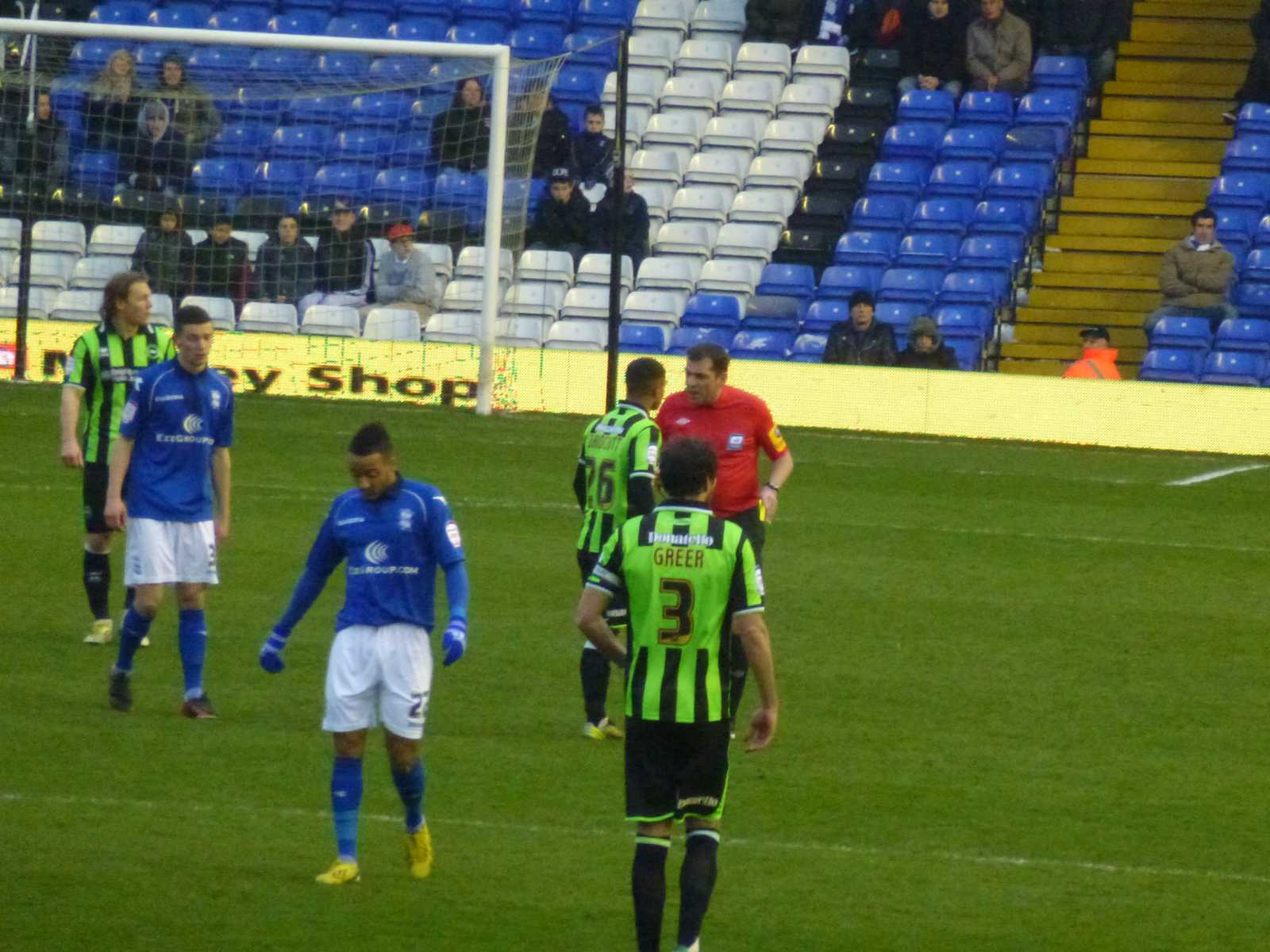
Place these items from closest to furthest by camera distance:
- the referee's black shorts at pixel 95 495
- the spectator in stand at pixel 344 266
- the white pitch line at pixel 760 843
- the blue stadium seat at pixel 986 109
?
the white pitch line at pixel 760 843
the referee's black shorts at pixel 95 495
the spectator in stand at pixel 344 266
the blue stadium seat at pixel 986 109

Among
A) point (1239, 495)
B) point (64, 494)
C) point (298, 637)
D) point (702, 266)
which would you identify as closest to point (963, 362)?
point (702, 266)

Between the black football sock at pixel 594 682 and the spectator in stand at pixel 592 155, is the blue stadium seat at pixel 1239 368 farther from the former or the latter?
the black football sock at pixel 594 682

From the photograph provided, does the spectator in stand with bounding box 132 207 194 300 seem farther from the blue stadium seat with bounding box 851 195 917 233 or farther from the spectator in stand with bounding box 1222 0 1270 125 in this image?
the spectator in stand with bounding box 1222 0 1270 125

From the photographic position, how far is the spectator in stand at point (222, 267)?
22109 mm

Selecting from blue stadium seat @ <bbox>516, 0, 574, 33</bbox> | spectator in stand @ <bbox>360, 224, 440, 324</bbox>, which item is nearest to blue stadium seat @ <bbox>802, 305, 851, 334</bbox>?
spectator in stand @ <bbox>360, 224, 440, 324</bbox>

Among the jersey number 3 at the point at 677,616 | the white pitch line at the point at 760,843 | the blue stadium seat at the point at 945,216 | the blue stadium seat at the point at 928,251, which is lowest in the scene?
the white pitch line at the point at 760,843

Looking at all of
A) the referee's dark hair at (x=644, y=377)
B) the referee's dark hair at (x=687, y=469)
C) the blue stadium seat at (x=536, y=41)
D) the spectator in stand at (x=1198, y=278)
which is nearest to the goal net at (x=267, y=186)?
the blue stadium seat at (x=536, y=41)

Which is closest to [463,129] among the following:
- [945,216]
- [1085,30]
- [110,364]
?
[945,216]

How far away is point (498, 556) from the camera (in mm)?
14672

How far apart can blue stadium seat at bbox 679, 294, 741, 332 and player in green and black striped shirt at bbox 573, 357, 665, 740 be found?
13546 mm

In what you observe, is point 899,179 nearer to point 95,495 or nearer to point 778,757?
point 95,495

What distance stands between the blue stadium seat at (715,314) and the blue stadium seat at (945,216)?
2273mm

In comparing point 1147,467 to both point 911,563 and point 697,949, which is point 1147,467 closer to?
point 911,563

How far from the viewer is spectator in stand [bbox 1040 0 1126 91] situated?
2553 cm
